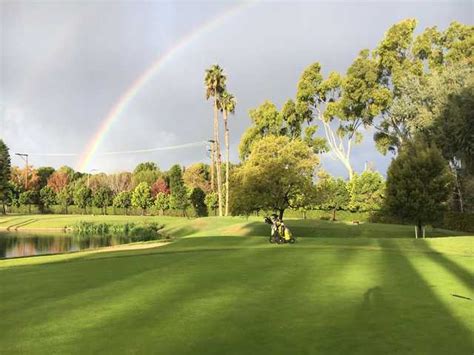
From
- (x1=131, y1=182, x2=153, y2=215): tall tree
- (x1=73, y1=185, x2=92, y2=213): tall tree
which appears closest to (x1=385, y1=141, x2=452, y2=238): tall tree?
(x1=131, y1=182, x2=153, y2=215): tall tree

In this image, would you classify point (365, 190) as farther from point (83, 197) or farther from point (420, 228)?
point (83, 197)

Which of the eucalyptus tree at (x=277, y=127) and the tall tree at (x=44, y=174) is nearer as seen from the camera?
the eucalyptus tree at (x=277, y=127)

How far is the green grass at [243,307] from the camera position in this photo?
741 centimetres

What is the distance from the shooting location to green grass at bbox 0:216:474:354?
741cm

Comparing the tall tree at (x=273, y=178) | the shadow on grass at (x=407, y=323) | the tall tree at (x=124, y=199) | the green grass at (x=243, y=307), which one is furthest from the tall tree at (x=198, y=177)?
the shadow on grass at (x=407, y=323)

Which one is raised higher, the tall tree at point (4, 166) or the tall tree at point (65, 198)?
the tall tree at point (4, 166)

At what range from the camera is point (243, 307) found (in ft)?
31.9

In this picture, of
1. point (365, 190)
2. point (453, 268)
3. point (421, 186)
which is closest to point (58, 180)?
point (365, 190)

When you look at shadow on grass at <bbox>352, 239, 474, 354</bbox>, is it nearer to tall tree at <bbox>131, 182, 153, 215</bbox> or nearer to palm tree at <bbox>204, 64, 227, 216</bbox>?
palm tree at <bbox>204, 64, 227, 216</bbox>

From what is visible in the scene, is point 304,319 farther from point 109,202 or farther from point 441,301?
point 109,202

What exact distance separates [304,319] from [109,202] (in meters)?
99.6

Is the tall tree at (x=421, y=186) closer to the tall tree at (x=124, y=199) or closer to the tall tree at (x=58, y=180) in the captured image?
the tall tree at (x=124, y=199)

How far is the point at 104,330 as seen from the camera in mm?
8203

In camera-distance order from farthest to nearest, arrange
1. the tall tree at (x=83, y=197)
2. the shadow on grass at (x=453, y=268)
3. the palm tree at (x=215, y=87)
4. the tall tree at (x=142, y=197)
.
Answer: the tall tree at (x=83, y=197), the tall tree at (x=142, y=197), the palm tree at (x=215, y=87), the shadow on grass at (x=453, y=268)
